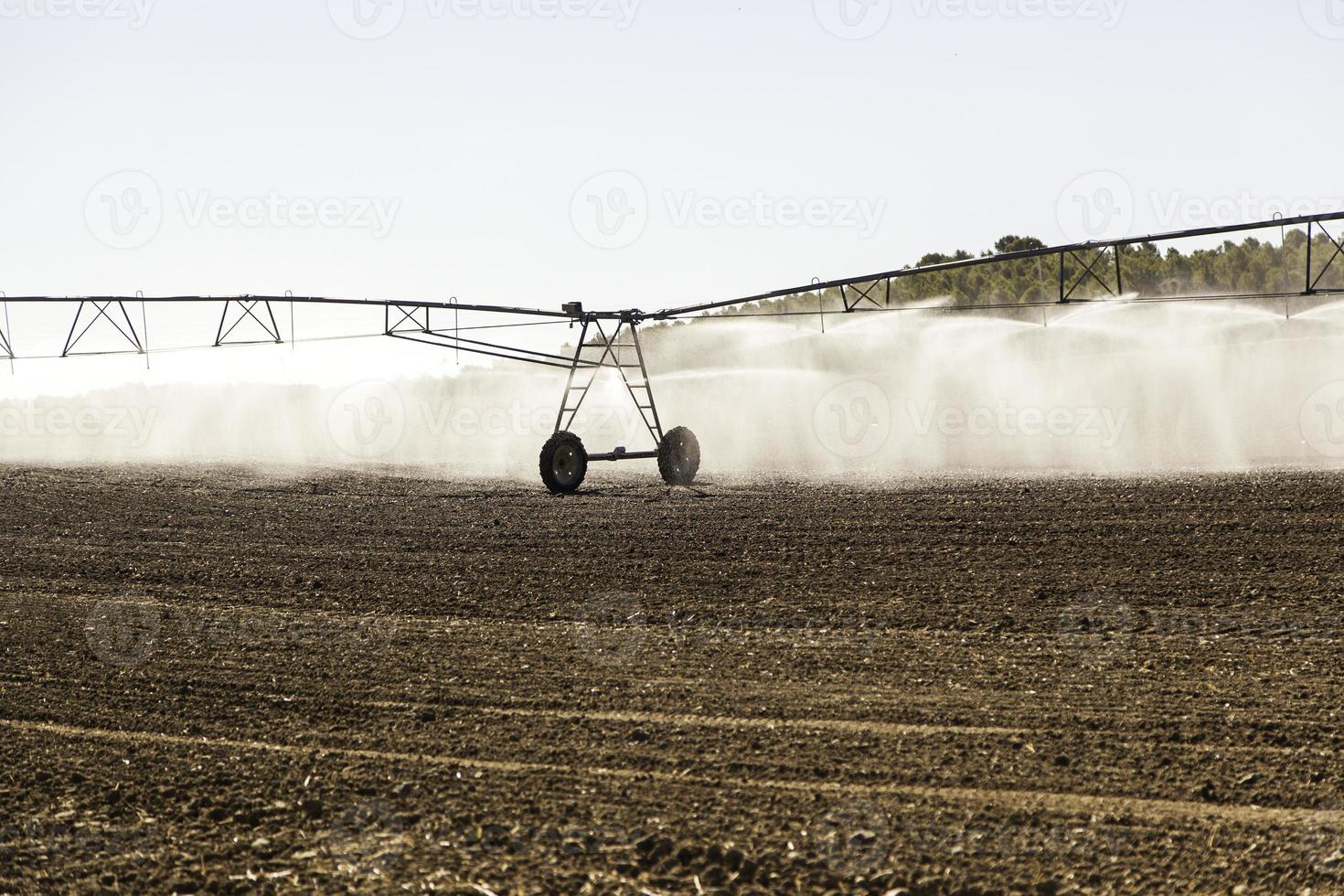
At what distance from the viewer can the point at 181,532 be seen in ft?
59.3

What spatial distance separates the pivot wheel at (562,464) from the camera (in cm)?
2280

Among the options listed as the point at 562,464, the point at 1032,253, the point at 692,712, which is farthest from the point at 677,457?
the point at 692,712

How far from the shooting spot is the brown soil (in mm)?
5766

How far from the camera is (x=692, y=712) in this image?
808 centimetres

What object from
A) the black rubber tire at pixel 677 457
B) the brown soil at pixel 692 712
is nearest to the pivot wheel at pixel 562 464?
the black rubber tire at pixel 677 457

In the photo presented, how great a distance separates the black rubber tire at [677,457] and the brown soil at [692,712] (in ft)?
26.3

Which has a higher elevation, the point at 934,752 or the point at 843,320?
the point at 843,320

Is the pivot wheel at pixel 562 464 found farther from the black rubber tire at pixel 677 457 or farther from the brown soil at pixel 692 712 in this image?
the brown soil at pixel 692 712

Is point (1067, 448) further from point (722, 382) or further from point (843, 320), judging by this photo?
point (843, 320)

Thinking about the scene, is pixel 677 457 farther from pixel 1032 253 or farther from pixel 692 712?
pixel 692 712

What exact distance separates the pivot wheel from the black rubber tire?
1.84 metres

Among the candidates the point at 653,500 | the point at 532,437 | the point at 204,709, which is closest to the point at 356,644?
the point at 204,709

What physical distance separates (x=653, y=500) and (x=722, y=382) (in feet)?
94.4

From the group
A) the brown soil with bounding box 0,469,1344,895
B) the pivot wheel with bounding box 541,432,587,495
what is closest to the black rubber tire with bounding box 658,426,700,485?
the pivot wheel with bounding box 541,432,587,495
